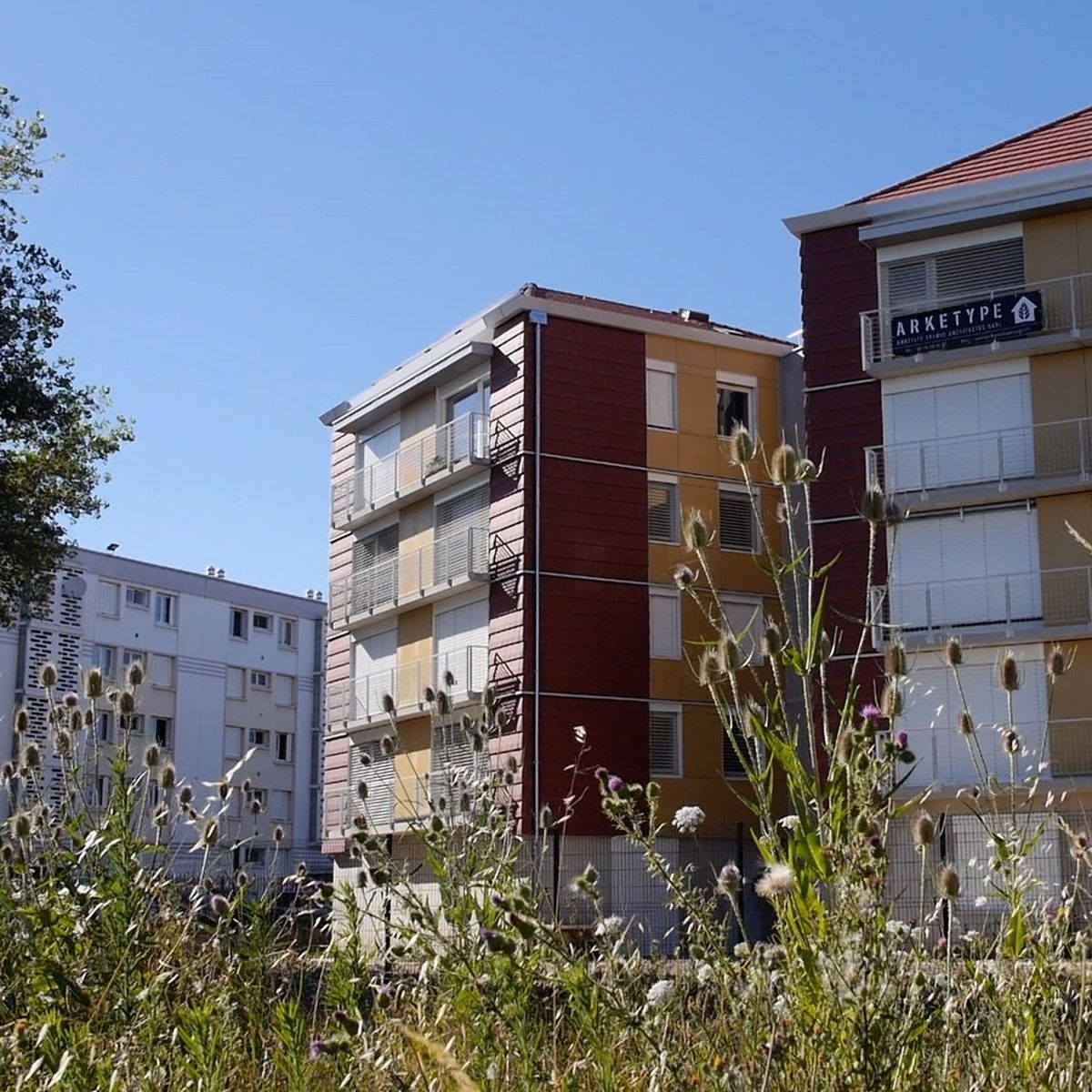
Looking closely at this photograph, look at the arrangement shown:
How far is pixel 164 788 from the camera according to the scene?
6668 mm

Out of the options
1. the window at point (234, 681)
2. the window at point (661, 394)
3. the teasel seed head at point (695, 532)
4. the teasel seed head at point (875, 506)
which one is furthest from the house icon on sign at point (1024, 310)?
the window at point (234, 681)

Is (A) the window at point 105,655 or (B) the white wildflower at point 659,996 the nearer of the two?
(B) the white wildflower at point 659,996

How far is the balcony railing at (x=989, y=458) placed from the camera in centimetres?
3145

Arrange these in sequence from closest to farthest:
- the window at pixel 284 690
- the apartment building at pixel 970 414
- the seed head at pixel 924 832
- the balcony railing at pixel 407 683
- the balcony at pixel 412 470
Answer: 1. the seed head at pixel 924 832
2. the apartment building at pixel 970 414
3. the balcony railing at pixel 407 683
4. the balcony at pixel 412 470
5. the window at pixel 284 690

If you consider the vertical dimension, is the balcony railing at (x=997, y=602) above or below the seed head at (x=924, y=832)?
above

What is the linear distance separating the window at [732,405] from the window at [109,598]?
31.9 m

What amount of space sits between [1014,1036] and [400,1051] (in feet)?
5.09

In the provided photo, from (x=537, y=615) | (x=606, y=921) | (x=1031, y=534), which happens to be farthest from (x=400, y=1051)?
(x=537, y=615)

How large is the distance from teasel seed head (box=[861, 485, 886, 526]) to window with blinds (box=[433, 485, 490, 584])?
33259 millimetres

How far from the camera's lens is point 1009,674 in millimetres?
4551

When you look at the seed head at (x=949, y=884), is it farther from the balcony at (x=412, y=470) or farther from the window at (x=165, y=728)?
the window at (x=165, y=728)

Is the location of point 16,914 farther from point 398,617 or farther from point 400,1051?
point 398,617

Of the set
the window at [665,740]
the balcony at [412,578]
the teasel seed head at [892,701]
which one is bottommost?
the teasel seed head at [892,701]

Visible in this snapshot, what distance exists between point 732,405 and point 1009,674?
35488mm
